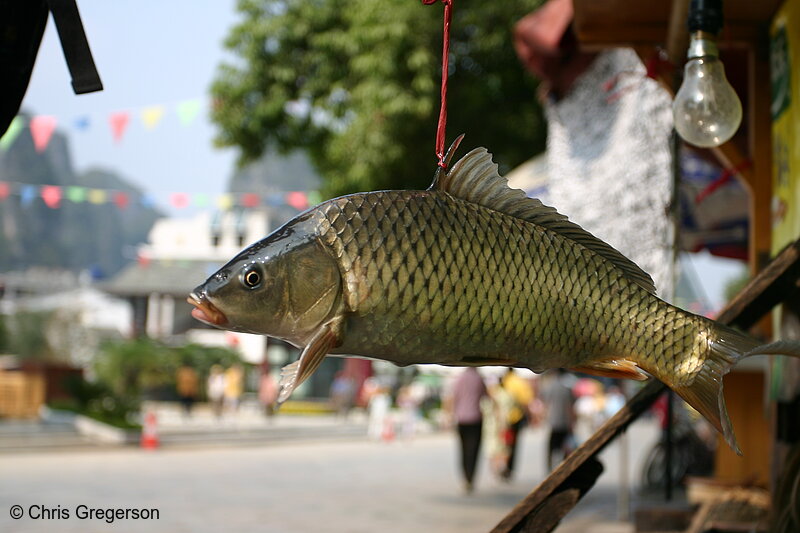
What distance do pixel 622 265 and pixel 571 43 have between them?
17.7 feet

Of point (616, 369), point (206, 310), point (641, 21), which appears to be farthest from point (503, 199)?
point (641, 21)

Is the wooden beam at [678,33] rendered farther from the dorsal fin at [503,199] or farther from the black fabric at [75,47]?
the black fabric at [75,47]

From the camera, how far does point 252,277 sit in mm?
1680

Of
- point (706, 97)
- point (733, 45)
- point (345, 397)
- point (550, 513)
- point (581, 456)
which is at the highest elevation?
point (733, 45)

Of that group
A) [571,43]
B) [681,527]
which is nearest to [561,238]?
[681,527]

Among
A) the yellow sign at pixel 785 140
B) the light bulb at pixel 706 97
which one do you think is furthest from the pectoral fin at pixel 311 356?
the yellow sign at pixel 785 140

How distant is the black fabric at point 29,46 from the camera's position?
2.05 metres

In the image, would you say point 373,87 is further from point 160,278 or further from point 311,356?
point 160,278

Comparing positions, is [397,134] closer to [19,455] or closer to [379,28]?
[379,28]

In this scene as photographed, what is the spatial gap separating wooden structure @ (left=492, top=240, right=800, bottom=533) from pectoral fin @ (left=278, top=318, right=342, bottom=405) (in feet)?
3.43

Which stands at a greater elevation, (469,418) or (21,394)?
(469,418)

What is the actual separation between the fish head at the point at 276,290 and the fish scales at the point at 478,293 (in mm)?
43

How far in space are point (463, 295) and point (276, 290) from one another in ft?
1.19

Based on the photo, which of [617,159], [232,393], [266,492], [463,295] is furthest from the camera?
[232,393]
